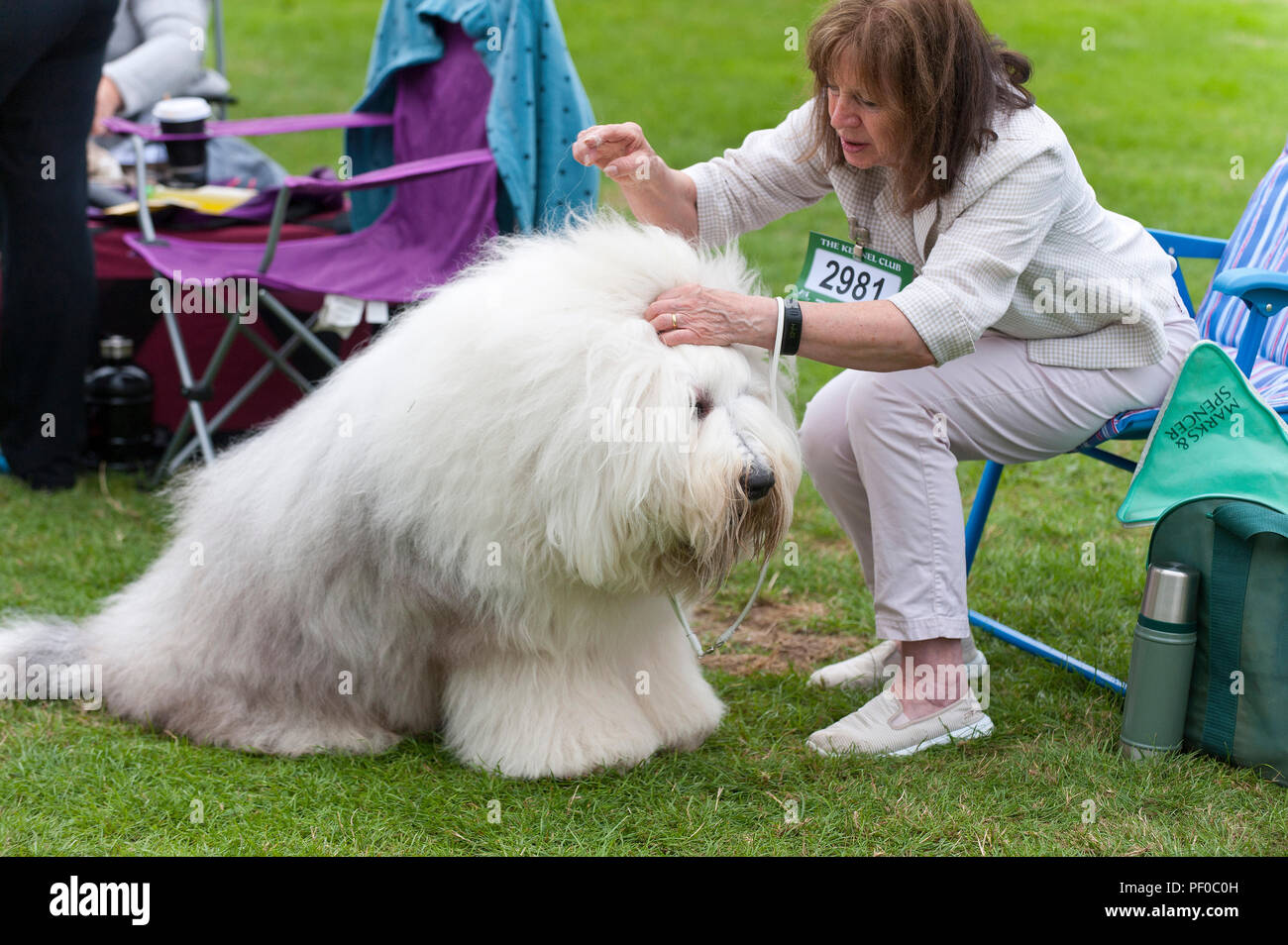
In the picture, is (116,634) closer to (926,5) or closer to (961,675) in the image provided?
(961,675)

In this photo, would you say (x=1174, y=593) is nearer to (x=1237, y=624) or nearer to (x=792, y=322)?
(x=1237, y=624)

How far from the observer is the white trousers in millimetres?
2990

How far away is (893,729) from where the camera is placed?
10.0ft

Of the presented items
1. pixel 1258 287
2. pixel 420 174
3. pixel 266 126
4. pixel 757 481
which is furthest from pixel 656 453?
pixel 266 126

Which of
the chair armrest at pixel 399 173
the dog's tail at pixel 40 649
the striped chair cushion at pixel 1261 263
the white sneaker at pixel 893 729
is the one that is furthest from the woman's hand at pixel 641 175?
the dog's tail at pixel 40 649

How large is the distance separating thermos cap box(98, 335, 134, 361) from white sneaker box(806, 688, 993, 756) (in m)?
3.15

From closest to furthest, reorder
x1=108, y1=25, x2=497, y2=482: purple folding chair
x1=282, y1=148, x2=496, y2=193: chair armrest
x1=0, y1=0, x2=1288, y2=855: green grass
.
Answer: x1=0, y1=0, x2=1288, y2=855: green grass, x1=282, y1=148, x2=496, y2=193: chair armrest, x1=108, y1=25, x2=497, y2=482: purple folding chair

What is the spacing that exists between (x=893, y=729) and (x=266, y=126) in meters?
3.16

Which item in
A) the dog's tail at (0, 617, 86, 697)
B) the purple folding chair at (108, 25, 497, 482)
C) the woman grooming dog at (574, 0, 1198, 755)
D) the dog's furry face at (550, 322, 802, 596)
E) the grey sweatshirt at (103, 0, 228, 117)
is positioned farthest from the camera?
the grey sweatshirt at (103, 0, 228, 117)

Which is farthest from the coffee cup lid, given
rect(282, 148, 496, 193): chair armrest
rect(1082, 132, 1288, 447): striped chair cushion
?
rect(1082, 132, 1288, 447): striped chair cushion

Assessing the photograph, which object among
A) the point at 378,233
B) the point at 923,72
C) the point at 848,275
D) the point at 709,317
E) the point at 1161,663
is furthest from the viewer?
the point at 378,233

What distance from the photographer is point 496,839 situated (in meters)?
2.63

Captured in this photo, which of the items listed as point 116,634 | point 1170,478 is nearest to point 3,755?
point 116,634

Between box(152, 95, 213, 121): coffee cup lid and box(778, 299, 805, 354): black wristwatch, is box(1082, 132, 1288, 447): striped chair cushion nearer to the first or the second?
box(778, 299, 805, 354): black wristwatch
